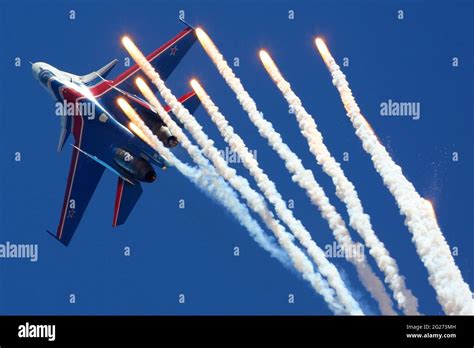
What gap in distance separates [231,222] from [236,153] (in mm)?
3294

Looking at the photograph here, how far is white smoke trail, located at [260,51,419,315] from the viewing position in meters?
38.9

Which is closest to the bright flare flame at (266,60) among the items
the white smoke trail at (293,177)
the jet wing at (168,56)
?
the white smoke trail at (293,177)

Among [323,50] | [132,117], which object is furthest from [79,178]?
[323,50]

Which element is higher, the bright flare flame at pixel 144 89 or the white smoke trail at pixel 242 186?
the bright flare flame at pixel 144 89

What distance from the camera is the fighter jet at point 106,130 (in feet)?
154

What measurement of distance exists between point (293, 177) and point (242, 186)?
7.32 feet

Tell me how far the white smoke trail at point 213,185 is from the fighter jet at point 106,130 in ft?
0.78

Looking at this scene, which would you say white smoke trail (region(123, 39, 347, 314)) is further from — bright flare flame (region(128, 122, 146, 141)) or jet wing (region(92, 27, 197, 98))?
bright flare flame (region(128, 122, 146, 141))

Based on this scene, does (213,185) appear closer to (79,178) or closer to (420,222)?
(79,178)

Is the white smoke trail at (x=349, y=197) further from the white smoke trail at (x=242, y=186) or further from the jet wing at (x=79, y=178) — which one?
the jet wing at (x=79, y=178)

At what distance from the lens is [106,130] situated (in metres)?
47.8

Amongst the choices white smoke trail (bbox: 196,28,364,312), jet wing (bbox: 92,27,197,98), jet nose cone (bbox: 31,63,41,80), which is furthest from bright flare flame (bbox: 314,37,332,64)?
jet nose cone (bbox: 31,63,41,80)
